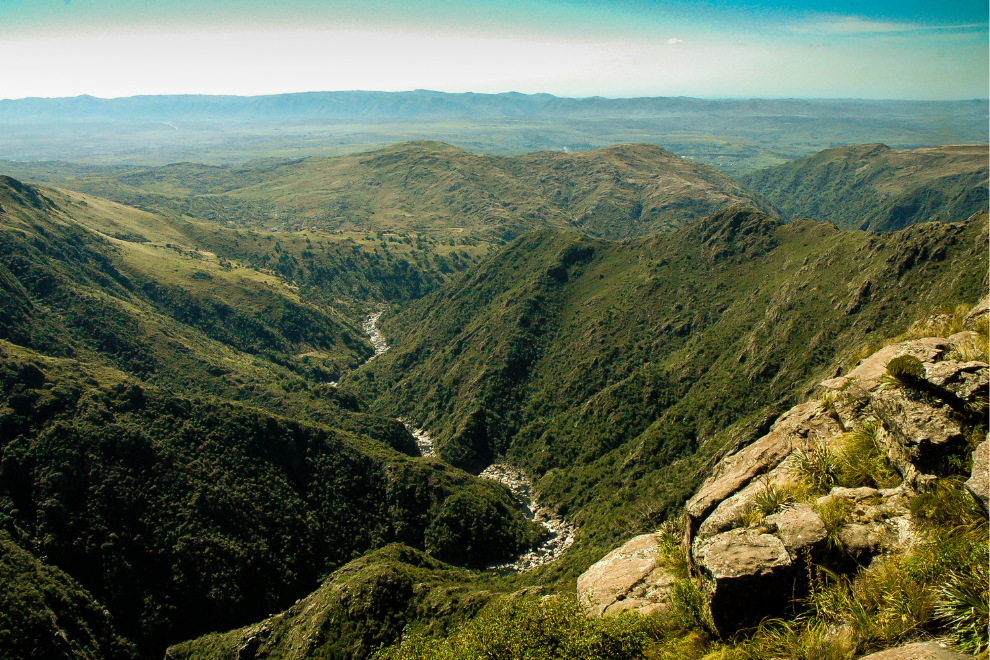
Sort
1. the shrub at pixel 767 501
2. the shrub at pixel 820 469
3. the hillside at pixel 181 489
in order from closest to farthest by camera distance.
A: the shrub at pixel 767 501 < the shrub at pixel 820 469 < the hillside at pixel 181 489

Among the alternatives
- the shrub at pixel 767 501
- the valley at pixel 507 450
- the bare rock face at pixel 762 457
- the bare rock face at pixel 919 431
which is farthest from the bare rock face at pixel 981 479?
the bare rock face at pixel 762 457

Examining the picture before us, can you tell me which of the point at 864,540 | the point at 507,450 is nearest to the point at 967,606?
the point at 864,540

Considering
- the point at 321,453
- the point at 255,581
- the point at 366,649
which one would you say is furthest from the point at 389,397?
the point at 366,649

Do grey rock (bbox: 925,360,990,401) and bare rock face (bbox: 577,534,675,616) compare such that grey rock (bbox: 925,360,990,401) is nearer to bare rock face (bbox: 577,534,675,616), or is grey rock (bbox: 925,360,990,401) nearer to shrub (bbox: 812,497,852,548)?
shrub (bbox: 812,497,852,548)

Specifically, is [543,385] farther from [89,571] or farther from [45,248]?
[45,248]

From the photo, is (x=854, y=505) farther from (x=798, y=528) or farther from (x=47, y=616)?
Result: (x=47, y=616)

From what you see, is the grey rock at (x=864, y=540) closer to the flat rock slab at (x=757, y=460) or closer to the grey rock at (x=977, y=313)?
the flat rock slab at (x=757, y=460)

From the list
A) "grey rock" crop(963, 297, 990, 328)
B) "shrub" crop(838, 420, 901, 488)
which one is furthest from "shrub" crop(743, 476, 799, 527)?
"grey rock" crop(963, 297, 990, 328)
